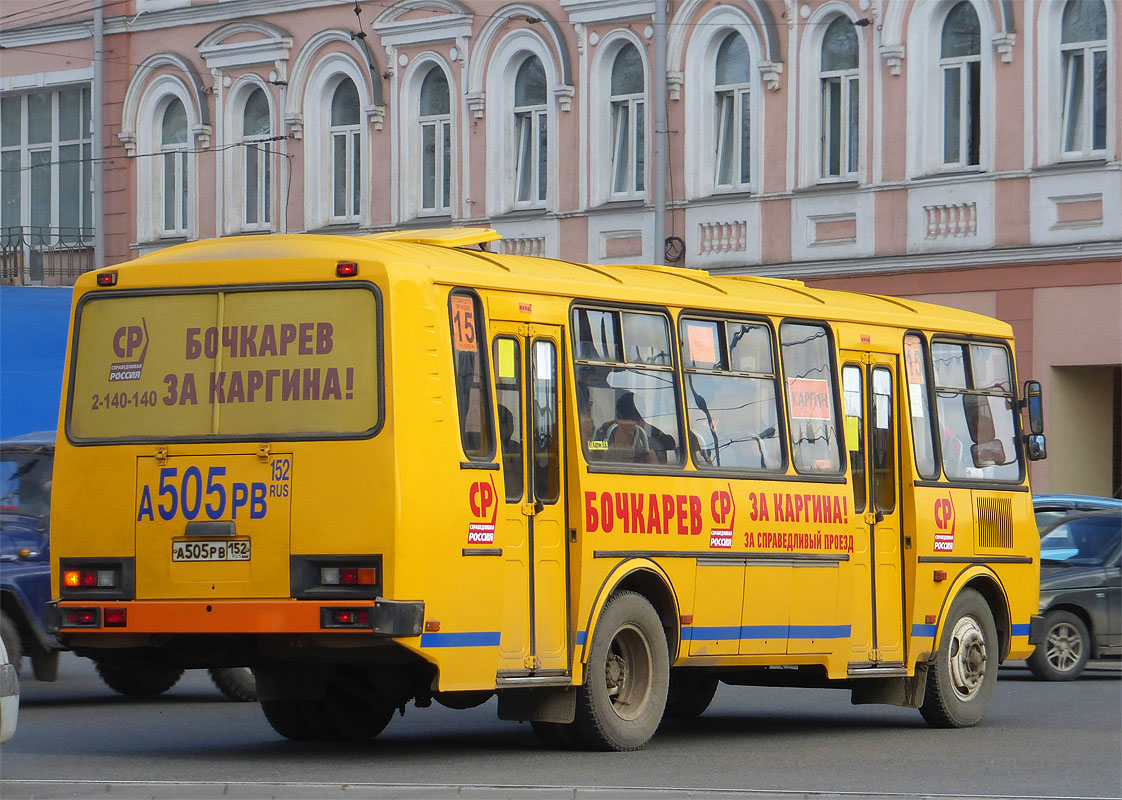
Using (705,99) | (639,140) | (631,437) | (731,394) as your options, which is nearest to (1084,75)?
(705,99)

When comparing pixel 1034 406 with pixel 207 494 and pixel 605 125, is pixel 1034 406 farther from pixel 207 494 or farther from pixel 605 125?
pixel 605 125

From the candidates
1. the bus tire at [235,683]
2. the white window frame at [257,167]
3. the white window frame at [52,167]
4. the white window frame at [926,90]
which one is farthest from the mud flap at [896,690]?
the white window frame at [52,167]

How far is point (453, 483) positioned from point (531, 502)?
737 mm

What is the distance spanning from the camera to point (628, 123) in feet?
109

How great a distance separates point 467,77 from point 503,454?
22861mm

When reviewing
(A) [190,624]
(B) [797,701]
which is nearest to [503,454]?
(A) [190,624]

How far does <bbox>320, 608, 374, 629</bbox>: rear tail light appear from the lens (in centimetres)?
1164

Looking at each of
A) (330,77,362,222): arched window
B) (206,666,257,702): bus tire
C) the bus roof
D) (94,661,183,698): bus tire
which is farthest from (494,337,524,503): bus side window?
(330,77,362,222): arched window

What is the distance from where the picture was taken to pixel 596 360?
13305mm

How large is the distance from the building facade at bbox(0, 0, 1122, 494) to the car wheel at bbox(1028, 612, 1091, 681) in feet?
25.9

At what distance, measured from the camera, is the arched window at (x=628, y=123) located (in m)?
33.0

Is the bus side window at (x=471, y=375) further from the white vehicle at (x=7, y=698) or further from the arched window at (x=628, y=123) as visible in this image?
the arched window at (x=628, y=123)

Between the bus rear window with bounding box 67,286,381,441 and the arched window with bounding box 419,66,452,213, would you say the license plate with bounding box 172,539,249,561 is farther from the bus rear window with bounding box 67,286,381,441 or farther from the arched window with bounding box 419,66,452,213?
the arched window with bounding box 419,66,452,213

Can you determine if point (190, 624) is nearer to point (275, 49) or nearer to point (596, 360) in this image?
point (596, 360)
